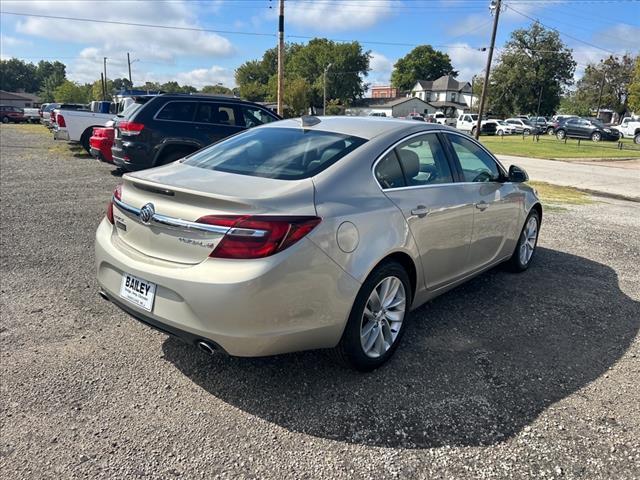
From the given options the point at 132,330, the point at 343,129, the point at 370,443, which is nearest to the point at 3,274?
the point at 132,330

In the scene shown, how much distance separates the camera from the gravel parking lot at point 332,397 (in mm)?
2412

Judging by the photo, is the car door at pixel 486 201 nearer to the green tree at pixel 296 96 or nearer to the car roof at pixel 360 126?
the car roof at pixel 360 126

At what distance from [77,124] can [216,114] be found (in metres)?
7.49

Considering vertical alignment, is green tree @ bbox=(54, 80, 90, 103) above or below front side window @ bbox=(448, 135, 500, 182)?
→ above

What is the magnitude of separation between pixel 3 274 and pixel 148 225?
2808 millimetres

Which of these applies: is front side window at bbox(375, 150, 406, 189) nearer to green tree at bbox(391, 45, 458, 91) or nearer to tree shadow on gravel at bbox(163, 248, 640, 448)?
tree shadow on gravel at bbox(163, 248, 640, 448)

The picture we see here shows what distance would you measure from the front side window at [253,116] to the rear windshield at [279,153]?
6.58 metres

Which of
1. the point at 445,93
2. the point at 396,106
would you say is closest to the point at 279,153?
the point at 396,106

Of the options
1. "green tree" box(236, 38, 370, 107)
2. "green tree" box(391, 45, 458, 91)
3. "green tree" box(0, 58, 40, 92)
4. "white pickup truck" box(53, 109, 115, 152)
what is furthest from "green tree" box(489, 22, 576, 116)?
"green tree" box(0, 58, 40, 92)

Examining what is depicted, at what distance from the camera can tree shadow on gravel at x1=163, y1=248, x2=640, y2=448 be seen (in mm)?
2709

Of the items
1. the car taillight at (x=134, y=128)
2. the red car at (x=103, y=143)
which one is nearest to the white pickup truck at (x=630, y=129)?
the red car at (x=103, y=143)

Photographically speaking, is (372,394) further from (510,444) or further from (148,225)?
(148,225)

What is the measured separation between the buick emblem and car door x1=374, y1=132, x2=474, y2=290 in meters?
1.40

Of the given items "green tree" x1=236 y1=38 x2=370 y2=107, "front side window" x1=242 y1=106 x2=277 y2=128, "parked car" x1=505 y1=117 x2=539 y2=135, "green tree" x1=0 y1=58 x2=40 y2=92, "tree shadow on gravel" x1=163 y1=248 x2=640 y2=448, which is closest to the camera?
"tree shadow on gravel" x1=163 y1=248 x2=640 y2=448
